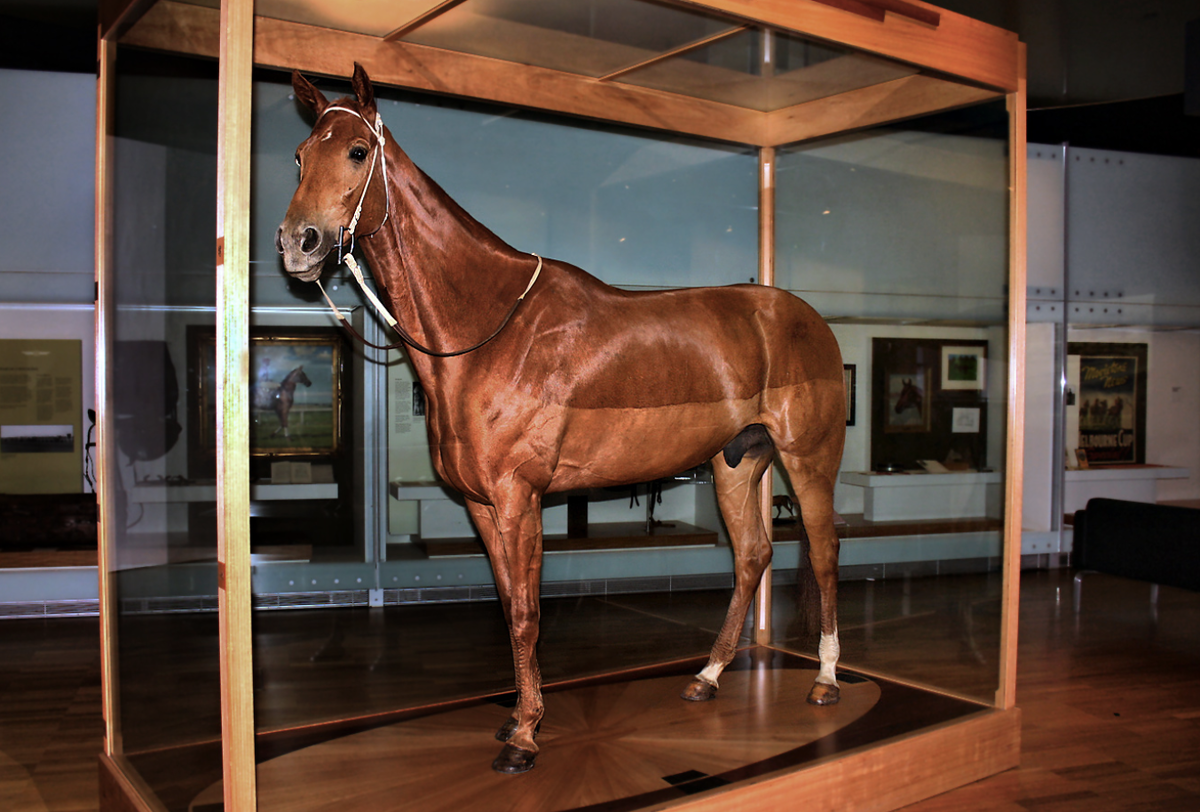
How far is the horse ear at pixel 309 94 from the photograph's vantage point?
223cm

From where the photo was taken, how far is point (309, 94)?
7.39 ft

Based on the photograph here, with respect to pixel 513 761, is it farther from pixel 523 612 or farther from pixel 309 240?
pixel 309 240

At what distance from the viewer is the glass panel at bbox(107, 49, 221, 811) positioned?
6.76 feet

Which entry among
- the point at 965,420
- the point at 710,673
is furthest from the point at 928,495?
the point at 710,673

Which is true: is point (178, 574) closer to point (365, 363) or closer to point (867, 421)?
point (365, 363)

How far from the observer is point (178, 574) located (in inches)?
87.4

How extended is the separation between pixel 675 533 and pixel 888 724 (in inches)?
42.1

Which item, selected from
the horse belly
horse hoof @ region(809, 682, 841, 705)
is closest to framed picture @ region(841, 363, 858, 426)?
the horse belly

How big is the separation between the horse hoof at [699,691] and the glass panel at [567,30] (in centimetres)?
226

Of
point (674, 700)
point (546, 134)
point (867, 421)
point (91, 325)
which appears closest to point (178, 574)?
point (674, 700)

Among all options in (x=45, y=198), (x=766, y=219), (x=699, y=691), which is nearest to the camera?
(x=699, y=691)

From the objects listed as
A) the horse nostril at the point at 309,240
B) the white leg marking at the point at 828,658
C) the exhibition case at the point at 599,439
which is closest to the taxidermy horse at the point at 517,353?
the horse nostril at the point at 309,240

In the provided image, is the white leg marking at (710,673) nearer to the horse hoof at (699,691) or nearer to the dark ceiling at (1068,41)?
the horse hoof at (699,691)

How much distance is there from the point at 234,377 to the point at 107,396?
2.94 ft
